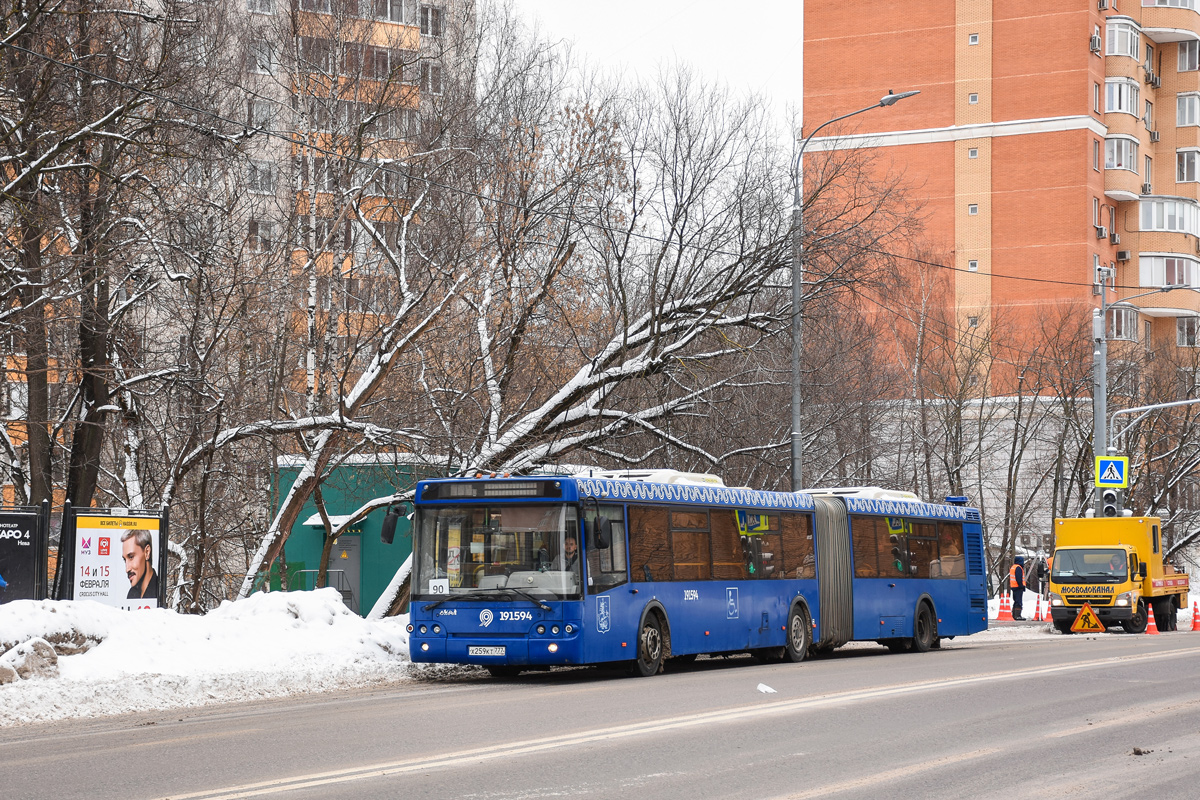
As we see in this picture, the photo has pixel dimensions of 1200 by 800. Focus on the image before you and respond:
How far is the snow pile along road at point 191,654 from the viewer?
1384cm

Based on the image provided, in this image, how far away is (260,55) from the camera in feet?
82.0

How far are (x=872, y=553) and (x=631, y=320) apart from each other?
6961mm

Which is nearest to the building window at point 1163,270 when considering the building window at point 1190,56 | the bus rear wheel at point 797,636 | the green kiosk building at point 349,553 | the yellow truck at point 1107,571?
the building window at point 1190,56

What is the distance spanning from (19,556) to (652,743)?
9.22 meters

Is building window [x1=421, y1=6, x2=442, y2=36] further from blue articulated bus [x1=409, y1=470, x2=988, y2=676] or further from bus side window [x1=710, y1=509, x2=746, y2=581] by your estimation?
bus side window [x1=710, y1=509, x2=746, y2=581]

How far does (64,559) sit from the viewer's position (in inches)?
675

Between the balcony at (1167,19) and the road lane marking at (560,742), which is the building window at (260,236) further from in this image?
the balcony at (1167,19)

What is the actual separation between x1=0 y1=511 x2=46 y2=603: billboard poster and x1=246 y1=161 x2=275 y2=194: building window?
8774 millimetres

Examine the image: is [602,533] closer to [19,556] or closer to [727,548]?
[727,548]

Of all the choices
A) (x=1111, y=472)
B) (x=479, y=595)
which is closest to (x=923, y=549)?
(x=479, y=595)

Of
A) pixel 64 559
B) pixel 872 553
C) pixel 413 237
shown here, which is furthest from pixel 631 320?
pixel 64 559

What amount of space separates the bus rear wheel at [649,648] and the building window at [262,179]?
1048 centimetres

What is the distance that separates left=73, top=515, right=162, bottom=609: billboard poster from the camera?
1725cm

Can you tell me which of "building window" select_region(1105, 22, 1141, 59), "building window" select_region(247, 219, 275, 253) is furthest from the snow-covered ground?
"building window" select_region(1105, 22, 1141, 59)
